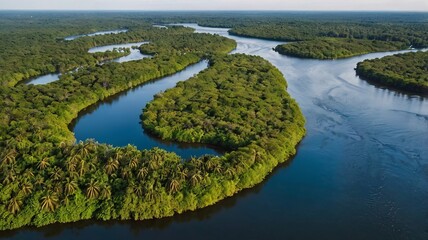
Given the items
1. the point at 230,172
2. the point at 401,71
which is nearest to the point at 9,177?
the point at 230,172

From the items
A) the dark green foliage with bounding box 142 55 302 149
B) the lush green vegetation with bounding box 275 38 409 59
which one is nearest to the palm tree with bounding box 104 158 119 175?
the dark green foliage with bounding box 142 55 302 149

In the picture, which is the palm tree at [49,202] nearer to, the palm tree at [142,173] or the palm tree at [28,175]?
the palm tree at [28,175]

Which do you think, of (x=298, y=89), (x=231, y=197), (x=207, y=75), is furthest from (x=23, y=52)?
(x=231, y=197)

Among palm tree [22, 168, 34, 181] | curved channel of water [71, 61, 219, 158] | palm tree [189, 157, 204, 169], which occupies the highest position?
palm tree [189, 157, 204, 169]

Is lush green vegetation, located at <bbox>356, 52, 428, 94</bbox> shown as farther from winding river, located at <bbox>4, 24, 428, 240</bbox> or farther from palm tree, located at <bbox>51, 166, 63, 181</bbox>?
palm tree, located at <bbox>51, 166, 63, 181</bbox>

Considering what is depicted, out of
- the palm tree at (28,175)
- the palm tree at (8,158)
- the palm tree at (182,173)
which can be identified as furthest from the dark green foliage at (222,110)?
the palm tree at (28,175)

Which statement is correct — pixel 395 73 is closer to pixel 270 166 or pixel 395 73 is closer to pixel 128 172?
pixel 270 166

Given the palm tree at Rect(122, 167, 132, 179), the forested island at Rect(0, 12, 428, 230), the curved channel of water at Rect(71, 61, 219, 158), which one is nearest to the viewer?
the forested island at Rect(0, 12, 428, 230)
